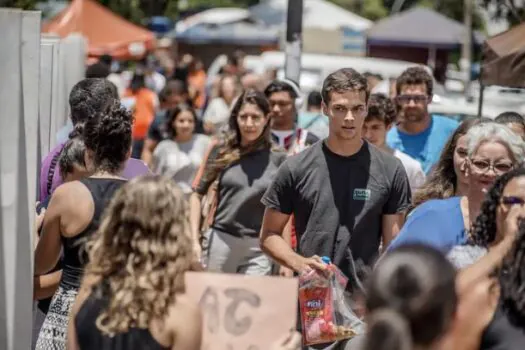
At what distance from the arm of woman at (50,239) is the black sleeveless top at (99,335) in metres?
1.21

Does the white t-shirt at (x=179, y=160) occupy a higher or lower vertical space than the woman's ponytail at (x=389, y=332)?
lower

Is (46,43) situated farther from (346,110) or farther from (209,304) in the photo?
(209,304)

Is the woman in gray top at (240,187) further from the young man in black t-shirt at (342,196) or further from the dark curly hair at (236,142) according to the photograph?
the young man in black t-shirt at (342,196)

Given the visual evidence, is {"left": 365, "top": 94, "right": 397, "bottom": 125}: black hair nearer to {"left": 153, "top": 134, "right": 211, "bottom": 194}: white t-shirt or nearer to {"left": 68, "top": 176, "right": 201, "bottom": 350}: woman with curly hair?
{"left": 153, "top": 134, "right": 211, "bottom": 194}: white t-shirt

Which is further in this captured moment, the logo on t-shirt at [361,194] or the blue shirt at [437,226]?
the logo on t-shirt at [361,194]

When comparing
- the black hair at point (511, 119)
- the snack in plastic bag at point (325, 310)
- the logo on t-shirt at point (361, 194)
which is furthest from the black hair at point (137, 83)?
the snack in plastic bag at point (325, 310)

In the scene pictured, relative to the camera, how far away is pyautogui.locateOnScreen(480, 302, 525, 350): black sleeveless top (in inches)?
167

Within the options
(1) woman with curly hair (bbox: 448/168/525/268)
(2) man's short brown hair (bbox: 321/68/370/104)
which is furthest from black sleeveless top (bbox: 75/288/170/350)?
(2) man's short brown hair (bbox: 321/68/370/104)

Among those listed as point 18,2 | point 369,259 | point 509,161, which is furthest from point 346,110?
point 18,2

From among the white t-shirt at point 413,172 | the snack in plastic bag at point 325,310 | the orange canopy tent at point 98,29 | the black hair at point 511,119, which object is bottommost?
the snack in plastic bag at point 325,310

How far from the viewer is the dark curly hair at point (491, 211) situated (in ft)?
16.5

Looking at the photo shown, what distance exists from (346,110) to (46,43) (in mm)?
3050

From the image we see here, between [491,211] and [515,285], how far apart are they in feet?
2.58

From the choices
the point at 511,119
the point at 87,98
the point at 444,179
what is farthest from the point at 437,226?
the point at 511,119
